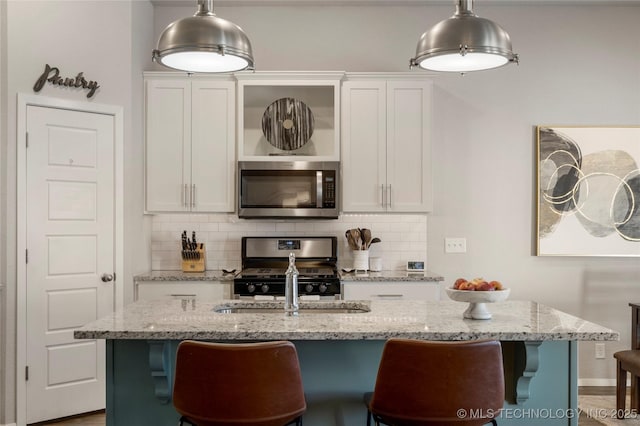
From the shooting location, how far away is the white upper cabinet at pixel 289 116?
4.27 metres

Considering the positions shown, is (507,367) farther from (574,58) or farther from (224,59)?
(574,58)

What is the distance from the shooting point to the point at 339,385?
239 centimetres

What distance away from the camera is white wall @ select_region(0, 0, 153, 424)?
3.53 meters

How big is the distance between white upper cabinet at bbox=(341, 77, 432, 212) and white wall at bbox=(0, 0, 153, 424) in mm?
1569

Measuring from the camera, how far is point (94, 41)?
3.89 meters

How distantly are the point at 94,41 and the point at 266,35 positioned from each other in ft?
4.51

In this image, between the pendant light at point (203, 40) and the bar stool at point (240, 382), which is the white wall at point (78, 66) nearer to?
the pendant light at point (203, 40)

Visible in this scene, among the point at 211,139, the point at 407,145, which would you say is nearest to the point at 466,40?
the point at 407,145

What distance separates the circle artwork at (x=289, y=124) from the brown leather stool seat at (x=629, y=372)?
106 inches

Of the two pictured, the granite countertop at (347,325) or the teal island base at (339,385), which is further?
the teal island base at (339,385)

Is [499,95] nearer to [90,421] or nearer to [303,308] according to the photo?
[303,308]

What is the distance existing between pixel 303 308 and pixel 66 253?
1.92 meters

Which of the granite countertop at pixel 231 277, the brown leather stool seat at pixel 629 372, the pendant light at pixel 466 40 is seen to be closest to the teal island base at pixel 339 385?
the pendant light at pixel 466 40

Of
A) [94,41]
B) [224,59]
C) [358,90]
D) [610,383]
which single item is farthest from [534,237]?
[94,41]
